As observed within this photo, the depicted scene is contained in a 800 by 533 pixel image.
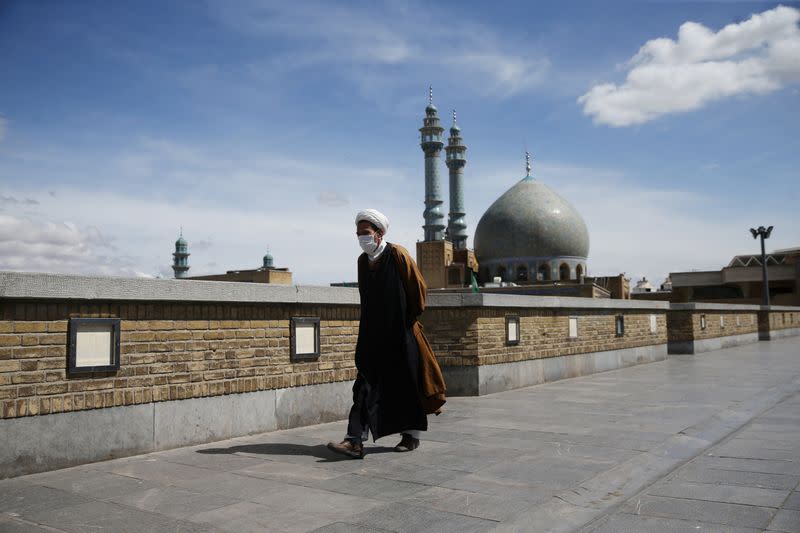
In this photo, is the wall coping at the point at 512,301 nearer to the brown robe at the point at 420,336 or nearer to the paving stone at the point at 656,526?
the brown robe at the point at 420,336

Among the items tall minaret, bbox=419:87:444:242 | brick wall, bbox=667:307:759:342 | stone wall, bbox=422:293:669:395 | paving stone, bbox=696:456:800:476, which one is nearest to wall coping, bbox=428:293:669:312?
stone wall, bbox=422:293:669:395

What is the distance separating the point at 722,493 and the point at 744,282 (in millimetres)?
65702

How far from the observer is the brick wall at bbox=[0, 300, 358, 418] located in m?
5.31

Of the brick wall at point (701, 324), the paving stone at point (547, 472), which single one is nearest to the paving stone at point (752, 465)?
the paving stone at point (547, 472)

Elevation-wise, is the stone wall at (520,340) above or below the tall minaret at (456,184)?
below

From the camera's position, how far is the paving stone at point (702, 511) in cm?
408

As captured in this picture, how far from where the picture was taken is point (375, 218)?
6203 mm

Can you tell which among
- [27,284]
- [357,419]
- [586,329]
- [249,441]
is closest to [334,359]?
[249,441]

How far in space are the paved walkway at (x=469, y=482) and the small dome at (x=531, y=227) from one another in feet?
171

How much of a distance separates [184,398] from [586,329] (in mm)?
9803

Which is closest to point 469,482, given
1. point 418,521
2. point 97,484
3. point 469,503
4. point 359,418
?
point 469,503

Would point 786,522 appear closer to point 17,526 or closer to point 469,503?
point 469,503

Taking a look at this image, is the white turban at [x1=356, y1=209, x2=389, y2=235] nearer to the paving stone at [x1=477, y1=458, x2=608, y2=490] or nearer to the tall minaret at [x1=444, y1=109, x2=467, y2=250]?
the paving stone at [x1=477, y1=458, x2=608, y2=490]

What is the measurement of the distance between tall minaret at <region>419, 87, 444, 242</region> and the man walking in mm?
58805
